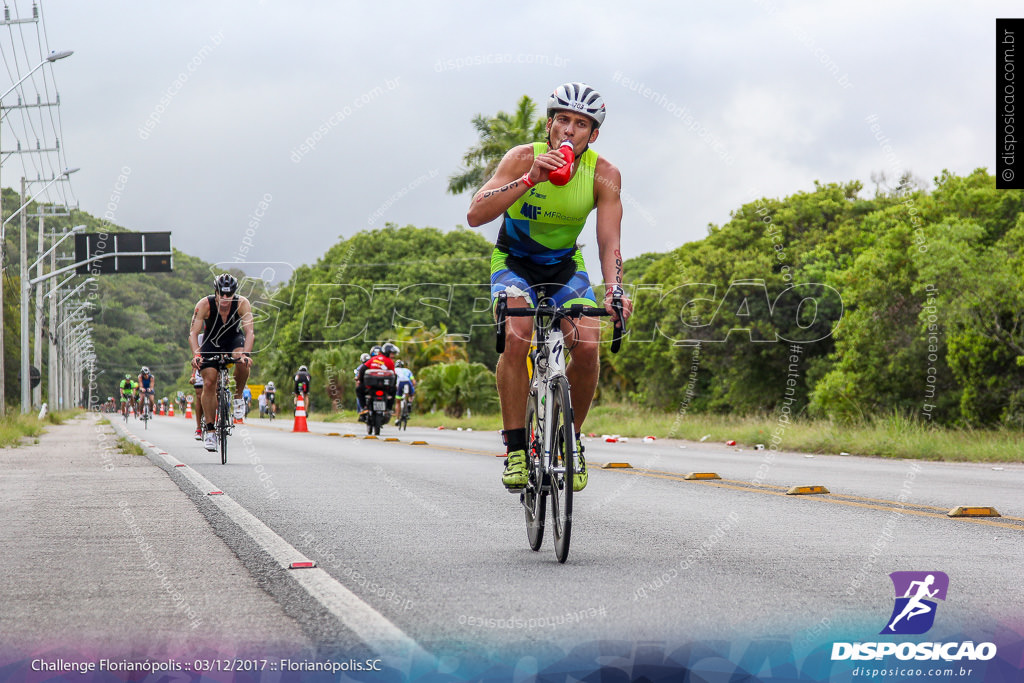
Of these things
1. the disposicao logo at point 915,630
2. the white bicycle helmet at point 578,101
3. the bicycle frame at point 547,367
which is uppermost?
the white bicycle helmet at point 578,101

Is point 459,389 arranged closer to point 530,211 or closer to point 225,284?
point 225,284

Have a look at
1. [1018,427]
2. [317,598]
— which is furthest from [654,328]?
[317,598]

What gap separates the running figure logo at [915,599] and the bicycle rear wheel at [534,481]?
174 centimetres

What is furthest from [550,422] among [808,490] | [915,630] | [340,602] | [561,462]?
[808,490]

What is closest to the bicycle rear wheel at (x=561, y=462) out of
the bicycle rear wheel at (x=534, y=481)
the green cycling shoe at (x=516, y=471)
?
the bicycle rear wheel at (x=534, y=481)

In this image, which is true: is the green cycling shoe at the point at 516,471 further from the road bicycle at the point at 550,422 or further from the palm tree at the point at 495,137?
the palm tree at the point at 495,137

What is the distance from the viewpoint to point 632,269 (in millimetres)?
74188

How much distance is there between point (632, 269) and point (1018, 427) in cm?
5296

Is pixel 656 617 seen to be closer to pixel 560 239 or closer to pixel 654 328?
pixel 560 239

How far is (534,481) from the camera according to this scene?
5.89m

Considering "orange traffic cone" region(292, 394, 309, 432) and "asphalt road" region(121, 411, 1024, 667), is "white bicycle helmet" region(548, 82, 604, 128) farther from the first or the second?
"orange traffic cone" region(292, 394, 309, 432)

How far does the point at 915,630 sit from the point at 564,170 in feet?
8.60

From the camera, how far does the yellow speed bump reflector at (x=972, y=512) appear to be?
774cm

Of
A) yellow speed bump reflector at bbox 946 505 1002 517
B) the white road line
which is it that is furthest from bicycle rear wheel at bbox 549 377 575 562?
yellow speed bump reflector at bbox 946 505 1002 517
